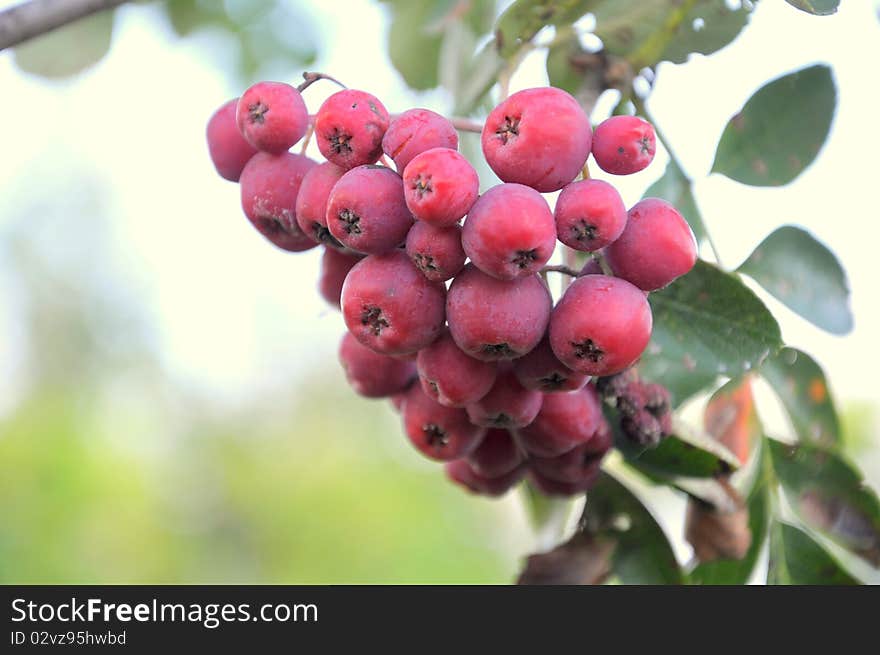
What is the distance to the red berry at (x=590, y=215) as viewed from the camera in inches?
32.4

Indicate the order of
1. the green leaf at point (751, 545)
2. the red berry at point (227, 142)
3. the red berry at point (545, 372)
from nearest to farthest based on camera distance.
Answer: the red berry at point (545, 372) < the red berry at point (227, 142) < the green leaf at point (751, 545)

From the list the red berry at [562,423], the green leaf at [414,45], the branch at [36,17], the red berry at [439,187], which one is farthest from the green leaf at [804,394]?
the branch at [36,17]

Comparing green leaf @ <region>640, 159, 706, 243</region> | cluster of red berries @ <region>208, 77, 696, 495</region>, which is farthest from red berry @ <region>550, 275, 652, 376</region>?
green leaf @ <region>640, 159, 706, 243</region>

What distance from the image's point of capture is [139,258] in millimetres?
5273

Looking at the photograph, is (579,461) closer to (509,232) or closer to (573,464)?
(573,464)

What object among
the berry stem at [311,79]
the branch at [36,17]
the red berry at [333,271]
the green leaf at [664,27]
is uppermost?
the green leaf at [664,27]

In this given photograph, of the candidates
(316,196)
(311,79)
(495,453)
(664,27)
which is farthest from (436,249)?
(664,27)

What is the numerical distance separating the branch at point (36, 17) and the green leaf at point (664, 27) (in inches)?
27.0

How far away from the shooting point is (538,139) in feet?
2.73

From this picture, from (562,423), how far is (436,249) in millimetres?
324

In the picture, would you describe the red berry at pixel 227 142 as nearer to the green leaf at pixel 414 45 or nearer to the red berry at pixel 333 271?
the red berry at pixel 333 271

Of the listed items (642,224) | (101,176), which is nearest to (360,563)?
(101,176)

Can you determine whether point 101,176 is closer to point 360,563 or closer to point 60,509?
point 60,509
